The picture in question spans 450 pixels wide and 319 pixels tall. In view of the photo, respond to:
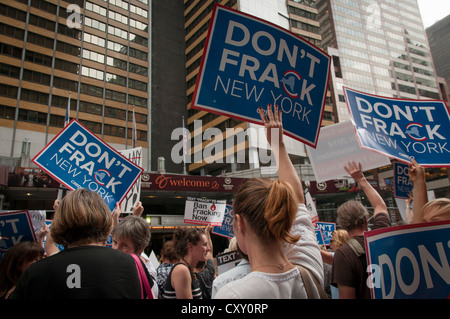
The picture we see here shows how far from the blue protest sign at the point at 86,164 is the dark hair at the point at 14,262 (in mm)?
1498

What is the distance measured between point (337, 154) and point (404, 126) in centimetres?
93

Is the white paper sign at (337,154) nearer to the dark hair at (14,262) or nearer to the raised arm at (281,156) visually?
the raised arm at (281,156)


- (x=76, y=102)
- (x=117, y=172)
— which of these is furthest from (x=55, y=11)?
(x=117, y=172)

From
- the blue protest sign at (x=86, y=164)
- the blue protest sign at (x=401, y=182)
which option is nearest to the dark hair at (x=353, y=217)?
the blue protest sign at (x=401, y=182)

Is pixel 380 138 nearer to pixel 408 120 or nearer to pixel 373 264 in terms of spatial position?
pixel 408 120

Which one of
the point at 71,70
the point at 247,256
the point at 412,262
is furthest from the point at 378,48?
the point at 247,256

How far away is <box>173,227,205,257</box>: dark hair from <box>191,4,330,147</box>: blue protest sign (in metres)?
1.60

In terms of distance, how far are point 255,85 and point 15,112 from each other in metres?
49.1

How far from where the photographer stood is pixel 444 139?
4148 mm

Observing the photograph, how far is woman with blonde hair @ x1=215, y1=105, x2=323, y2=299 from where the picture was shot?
4.32 feet

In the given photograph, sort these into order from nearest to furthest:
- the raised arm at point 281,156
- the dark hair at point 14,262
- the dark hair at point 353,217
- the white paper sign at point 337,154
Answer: the raised arm at point 281,156 < the dark hair at point 14,262 < the dark hair at point 353,217 < the white paper sign at point 337,154

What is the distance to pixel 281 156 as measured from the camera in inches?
84.5

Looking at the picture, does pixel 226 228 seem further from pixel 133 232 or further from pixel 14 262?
pixel 14 262

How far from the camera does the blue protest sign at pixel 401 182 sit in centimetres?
567
